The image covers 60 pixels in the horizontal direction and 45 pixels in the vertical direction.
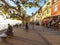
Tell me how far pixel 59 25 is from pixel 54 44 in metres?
31.4

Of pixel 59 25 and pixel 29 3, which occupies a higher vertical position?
pixel 29 3

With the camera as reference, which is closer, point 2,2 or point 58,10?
point 2,2

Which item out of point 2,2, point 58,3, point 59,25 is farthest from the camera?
point 58,3

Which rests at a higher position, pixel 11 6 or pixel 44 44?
pixel 11 6

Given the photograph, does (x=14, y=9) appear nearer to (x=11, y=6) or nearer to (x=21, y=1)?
(x=11, y=6)

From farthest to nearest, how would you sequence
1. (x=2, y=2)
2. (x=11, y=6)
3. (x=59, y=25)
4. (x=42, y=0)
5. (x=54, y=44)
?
(x=59, y=25), (x=54, y=44), (x=11, y=6), (x=2, y=2), (x=42, y=0)

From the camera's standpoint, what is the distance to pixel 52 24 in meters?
49.9

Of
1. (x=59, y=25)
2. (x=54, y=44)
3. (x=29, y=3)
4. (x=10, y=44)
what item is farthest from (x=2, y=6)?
(x=59, y=25)

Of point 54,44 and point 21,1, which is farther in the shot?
point 54,44

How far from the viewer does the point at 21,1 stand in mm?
12328

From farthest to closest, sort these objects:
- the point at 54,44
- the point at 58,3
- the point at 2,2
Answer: the point at 58,3, the point at 54,44, the point at 2,2

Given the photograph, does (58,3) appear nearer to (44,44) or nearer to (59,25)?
(59,25)

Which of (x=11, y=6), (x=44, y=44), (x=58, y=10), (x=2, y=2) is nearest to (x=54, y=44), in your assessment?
(x=44, y=44)

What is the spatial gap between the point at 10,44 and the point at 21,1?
6.43m
